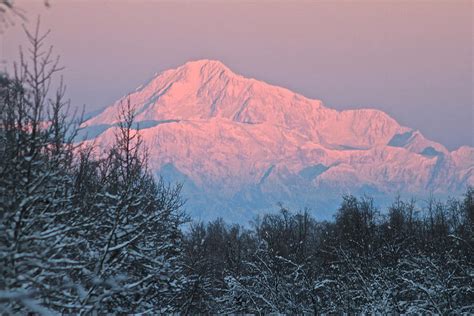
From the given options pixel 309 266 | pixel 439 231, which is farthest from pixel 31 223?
pixel 439 231

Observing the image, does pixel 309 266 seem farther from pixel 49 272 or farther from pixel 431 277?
pixel 49 272

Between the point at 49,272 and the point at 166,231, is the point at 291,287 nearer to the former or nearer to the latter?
the point at 166,231

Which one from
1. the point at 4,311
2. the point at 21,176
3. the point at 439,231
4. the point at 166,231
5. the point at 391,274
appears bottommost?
the point at 4,311

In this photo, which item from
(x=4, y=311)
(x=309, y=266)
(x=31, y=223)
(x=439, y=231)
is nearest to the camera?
(x=4, y=311)

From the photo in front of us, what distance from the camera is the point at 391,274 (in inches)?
1464

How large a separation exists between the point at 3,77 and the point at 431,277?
26.6m

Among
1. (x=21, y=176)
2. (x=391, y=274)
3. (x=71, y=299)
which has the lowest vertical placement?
(x=71, y=299)

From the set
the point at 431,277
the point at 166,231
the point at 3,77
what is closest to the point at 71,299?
the point at 3,77

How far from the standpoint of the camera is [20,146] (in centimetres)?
1045

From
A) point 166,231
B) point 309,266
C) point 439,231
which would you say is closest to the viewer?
point 166,231

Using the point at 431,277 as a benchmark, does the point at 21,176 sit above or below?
below

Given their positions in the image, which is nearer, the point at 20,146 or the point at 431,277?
the point at 20,146

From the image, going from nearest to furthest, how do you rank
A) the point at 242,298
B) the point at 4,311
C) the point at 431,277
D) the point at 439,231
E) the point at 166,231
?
1. the point at 4,311
2. the point at 166,231
3. the point at 431,277
4. the point at 242,298
5. the point at 439,231

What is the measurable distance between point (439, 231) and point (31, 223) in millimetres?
40988
